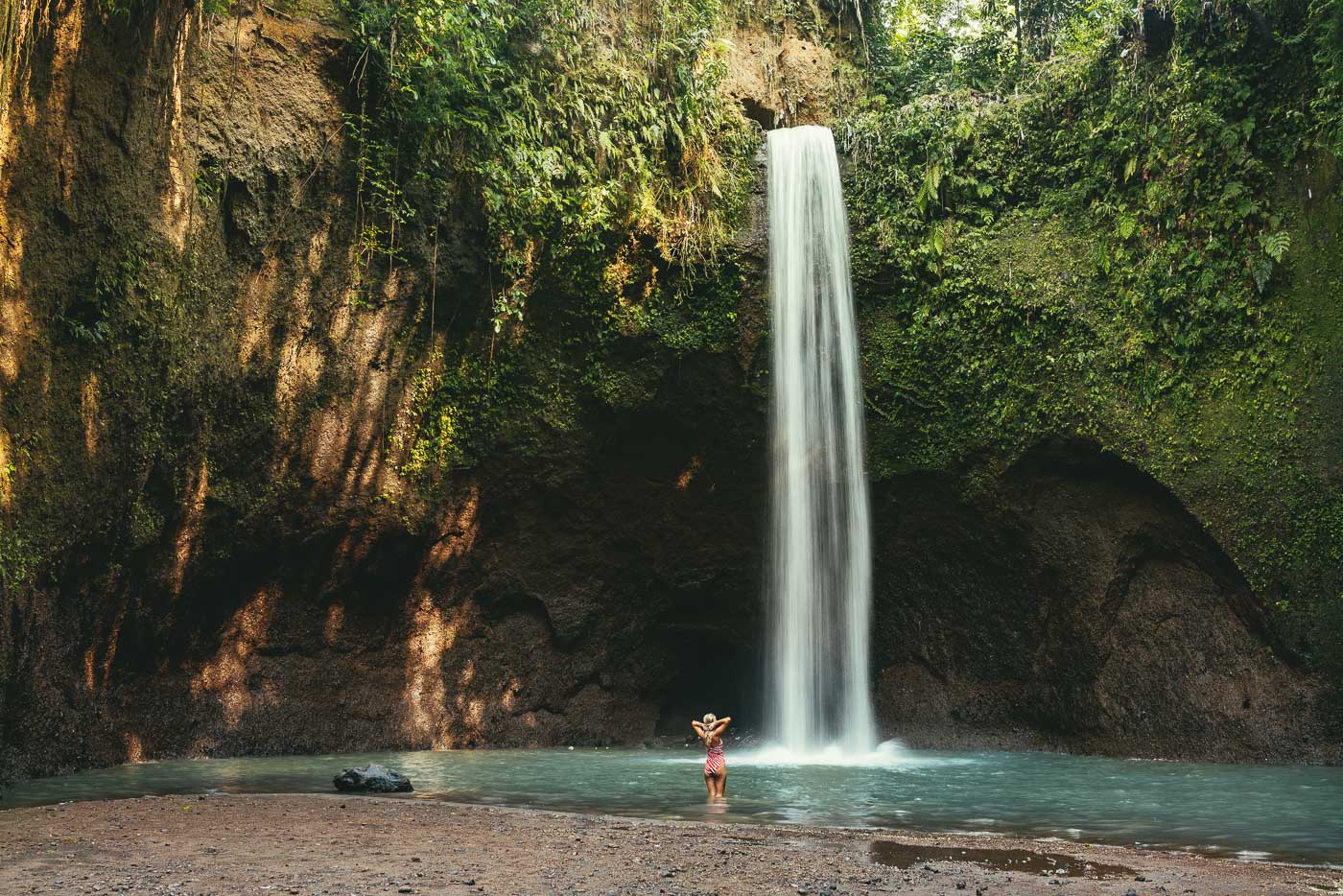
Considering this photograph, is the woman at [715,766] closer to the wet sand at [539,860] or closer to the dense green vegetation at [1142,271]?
the wet sand at [539,860]

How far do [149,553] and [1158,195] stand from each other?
12.0 metres

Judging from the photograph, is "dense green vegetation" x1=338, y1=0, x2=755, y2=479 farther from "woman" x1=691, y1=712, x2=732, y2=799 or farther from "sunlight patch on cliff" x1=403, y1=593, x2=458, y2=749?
"woman" x1=691, y1=712, x2=732, y2=799

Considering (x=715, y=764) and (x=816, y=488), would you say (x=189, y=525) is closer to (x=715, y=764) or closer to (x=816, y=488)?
(x=715, y=764)

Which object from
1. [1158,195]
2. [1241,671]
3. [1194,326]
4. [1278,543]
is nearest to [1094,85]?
[1158,195]

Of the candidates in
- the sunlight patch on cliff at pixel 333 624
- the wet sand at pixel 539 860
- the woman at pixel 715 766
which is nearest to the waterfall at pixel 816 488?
the woman at pixel 715 766

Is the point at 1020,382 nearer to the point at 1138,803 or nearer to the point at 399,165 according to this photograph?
the point at 1138,803

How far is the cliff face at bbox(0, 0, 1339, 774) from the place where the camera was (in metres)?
9.44

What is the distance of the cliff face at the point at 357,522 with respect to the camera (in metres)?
9.44

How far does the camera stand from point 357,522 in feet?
41.5

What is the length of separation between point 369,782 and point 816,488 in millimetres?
7247

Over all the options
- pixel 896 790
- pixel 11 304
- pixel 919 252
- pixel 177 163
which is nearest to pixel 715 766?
pixel 896 790

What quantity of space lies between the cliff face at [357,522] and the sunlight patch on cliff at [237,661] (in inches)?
1.4

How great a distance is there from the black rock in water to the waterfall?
637 centimetres

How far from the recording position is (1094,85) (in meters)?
13.5
